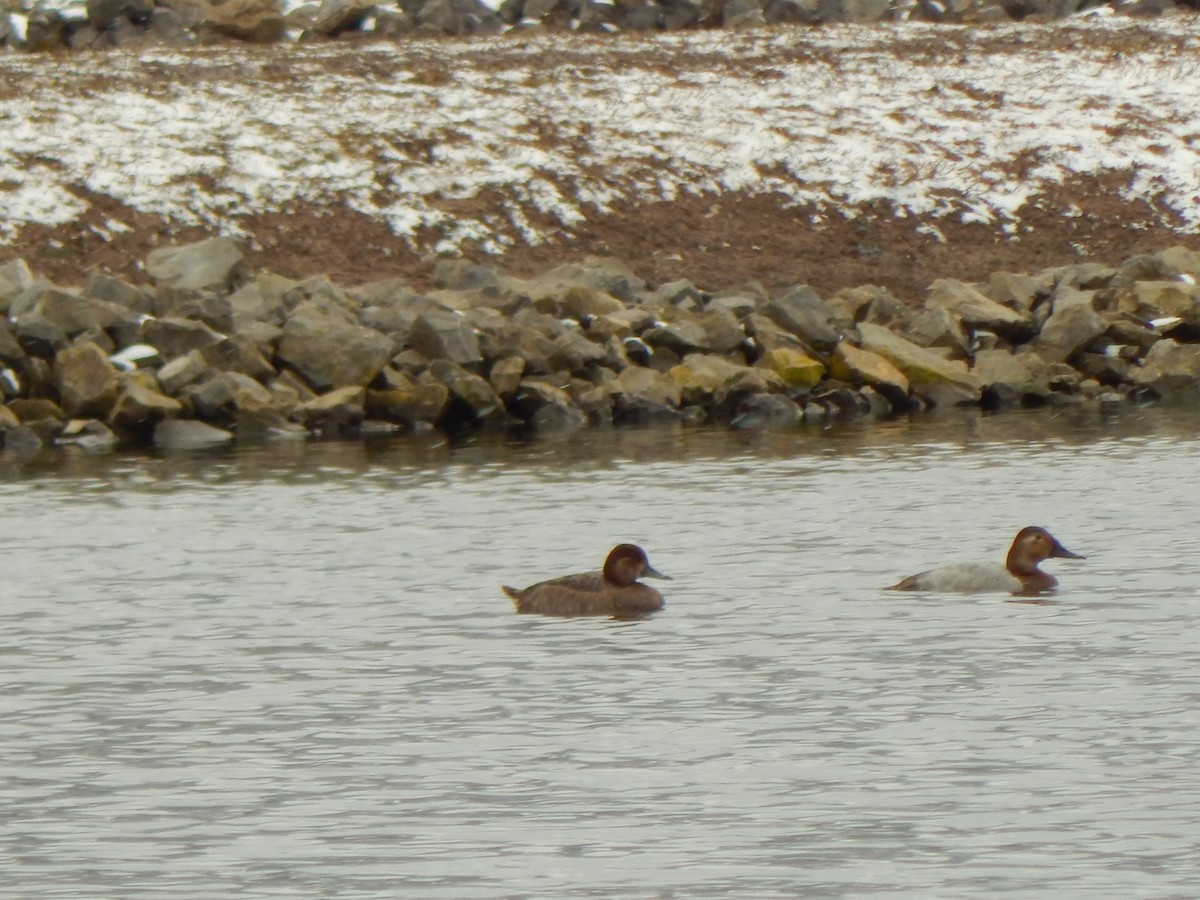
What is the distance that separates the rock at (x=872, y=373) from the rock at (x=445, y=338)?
4.28 meters

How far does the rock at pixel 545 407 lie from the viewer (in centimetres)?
2914

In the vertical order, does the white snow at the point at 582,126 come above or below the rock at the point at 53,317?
above

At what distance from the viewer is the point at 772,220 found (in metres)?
38.8

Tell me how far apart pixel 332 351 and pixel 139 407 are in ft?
7.85

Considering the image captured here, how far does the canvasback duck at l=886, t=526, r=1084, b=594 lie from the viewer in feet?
54.2

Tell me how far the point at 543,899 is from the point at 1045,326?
77.6 ft

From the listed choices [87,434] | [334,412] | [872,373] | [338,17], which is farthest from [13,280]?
[338,17]

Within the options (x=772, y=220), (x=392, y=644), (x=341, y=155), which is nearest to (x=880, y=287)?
(x=772, y=220)

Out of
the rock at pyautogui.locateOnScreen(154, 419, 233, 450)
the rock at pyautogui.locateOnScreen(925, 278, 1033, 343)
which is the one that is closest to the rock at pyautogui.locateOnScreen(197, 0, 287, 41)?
the rock at pyautogui.locateOnScreen(925, 278, 1033, 343)

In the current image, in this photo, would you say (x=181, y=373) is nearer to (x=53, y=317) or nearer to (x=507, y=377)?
(x=53, y=317)

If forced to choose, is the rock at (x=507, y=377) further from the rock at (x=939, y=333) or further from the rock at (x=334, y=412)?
the rock at (x=939, y=333)

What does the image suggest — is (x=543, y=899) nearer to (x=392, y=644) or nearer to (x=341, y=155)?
(x=392, y=644)

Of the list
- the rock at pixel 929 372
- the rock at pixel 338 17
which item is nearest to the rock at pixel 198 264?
the rock at pixel 929 372

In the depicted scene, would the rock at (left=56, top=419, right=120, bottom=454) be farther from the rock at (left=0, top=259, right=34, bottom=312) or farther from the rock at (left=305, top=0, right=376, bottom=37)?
the rock at (left=305, top=0, right=376, bottom=37)
